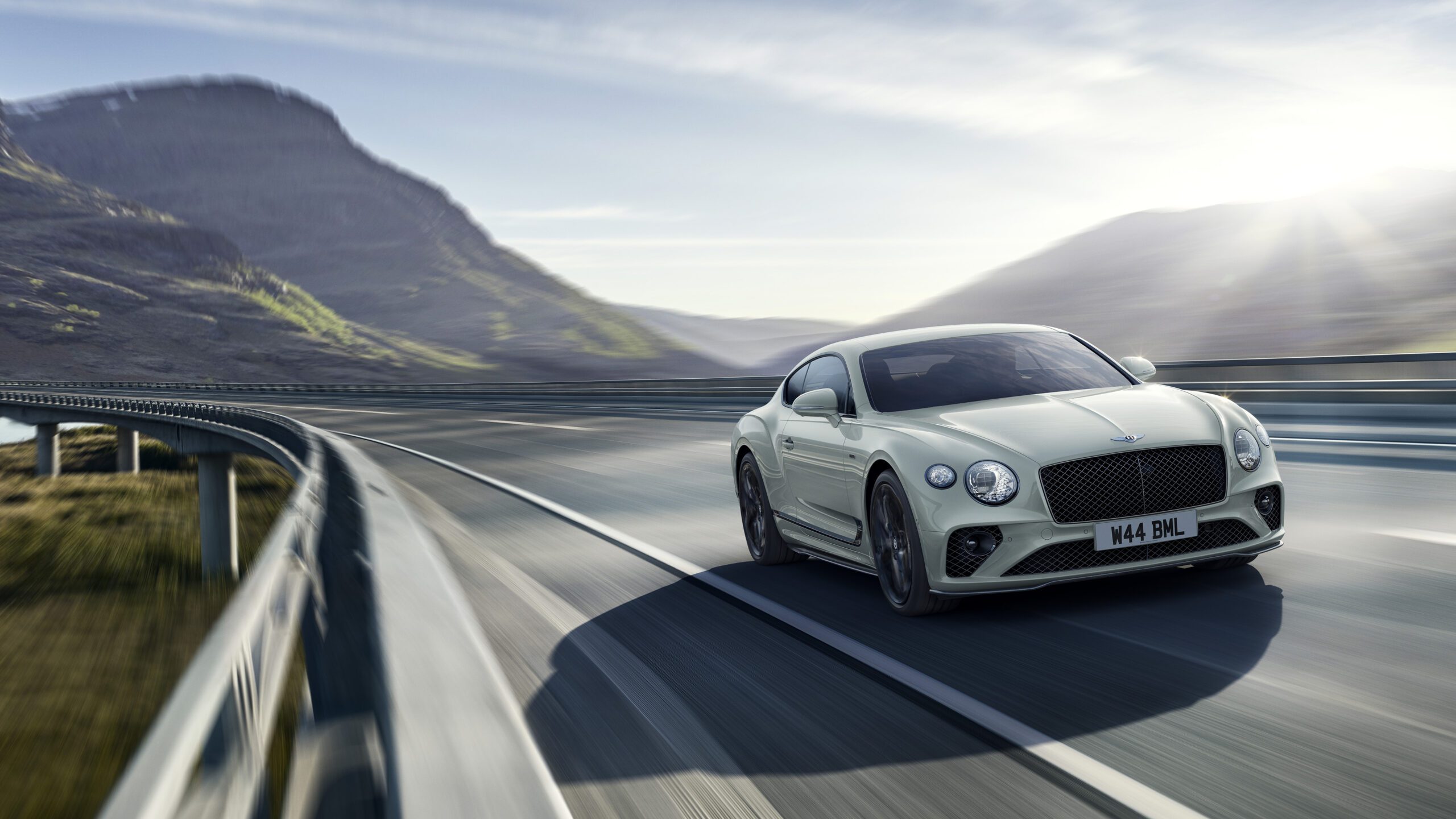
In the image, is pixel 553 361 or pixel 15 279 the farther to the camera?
pixel 553 361

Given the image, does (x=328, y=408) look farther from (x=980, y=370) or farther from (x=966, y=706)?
(x=966, y=706)

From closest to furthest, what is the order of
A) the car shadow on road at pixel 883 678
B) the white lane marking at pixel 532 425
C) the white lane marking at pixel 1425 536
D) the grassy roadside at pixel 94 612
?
the car shadow on road at pixel 883 678 → the white lane marking at pixel 1425 536 → the grassy roadside at pixel 94 612 → the white lane marking at pixel 532 425

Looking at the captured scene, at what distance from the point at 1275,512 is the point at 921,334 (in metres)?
2.32

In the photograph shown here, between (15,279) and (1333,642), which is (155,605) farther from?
(15,279)

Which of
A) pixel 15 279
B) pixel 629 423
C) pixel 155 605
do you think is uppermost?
pixel 15 279

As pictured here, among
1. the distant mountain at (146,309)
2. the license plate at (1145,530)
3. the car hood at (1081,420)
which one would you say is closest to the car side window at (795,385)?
the car hood at (1081,420)

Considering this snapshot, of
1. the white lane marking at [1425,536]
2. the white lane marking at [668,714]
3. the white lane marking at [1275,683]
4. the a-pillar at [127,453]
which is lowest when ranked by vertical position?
the a-pillar at [127,453]

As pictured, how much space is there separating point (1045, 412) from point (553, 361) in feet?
565

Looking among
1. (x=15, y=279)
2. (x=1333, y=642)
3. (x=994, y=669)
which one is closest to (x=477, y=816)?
(x=994, y=669)

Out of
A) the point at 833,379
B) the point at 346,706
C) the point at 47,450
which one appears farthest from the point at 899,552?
the point at 47,450

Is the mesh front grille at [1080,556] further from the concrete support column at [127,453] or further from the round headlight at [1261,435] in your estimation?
the concrete support column at [127,453]

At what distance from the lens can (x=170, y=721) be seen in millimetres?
2162

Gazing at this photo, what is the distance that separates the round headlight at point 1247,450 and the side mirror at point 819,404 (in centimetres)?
209

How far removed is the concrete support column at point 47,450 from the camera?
50969 millimetres
